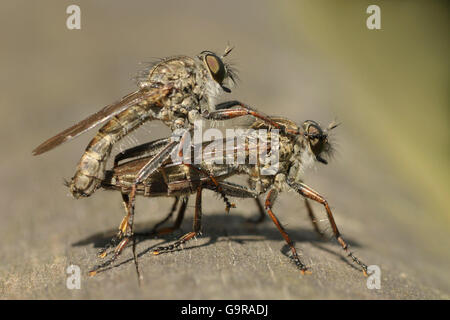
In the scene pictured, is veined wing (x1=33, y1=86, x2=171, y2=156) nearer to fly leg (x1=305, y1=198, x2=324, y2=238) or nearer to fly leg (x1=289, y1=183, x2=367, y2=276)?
fly leg (x1=289, y1=183, x2=367, y2=276)

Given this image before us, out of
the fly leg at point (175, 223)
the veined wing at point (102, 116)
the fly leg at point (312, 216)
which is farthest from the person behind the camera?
the fly leg at point (312, 216)

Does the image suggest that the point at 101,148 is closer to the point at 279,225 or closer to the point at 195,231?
the point at 195,231

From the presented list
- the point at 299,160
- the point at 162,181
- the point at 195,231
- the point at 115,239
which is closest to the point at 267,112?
the point at 299,160

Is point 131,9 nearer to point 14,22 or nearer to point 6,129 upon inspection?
point 14,22

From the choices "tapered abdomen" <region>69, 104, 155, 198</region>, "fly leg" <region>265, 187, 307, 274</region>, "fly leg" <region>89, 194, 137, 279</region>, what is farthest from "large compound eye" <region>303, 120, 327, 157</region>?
"fly leg" <region>89, 194, 137, 279</region>

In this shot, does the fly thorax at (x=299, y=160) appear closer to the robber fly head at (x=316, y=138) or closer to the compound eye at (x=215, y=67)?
the robber fly head at (x=316, y=138)

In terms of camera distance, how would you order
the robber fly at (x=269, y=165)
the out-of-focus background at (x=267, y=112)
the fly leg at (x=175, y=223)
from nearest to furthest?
the out-of-focus background at (x=267, y=112) < the robber fly at (x=269, y=165) < the fly leg at (x=175, y=223)

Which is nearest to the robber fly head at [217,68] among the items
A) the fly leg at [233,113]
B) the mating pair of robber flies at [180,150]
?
the mating pair of robber flies at [180,150]
